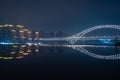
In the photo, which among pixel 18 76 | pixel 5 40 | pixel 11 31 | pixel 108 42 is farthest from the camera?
pixel 11 31

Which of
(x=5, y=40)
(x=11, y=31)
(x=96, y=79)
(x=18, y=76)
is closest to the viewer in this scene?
(x=96, y=79)

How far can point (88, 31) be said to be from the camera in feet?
243

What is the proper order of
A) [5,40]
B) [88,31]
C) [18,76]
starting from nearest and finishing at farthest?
[18,76], [88,31], [5,40]

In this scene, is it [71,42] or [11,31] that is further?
[11,31]

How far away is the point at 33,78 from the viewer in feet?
36.5

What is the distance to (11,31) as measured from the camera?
3959 inches

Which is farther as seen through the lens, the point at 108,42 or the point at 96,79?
the point at 108,42

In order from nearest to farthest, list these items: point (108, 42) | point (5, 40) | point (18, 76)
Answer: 1. point (18, 76)
2. point (108, 42)
3. point (5, 40)

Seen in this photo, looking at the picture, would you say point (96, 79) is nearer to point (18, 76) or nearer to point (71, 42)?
point (18, 76)

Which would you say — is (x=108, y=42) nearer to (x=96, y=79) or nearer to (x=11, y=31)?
(x=11, y=31)

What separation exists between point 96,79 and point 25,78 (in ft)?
9.48

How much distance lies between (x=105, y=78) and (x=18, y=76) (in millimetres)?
3702

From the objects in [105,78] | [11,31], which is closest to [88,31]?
[11,31]

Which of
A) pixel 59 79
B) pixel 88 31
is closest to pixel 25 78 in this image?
pixel 59 79
